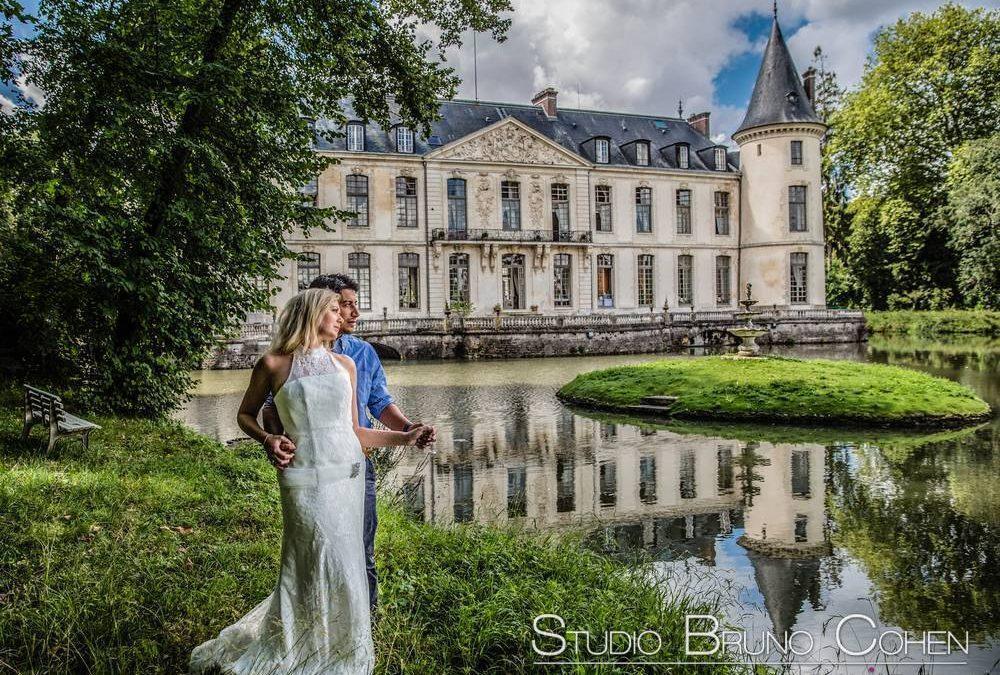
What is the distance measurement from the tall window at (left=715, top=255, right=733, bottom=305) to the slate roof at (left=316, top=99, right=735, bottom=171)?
4.40 metres

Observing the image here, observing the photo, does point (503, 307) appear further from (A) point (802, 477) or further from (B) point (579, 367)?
(A) point (802, 477)

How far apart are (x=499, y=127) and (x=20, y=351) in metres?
23.7

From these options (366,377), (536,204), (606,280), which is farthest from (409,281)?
(366,377)

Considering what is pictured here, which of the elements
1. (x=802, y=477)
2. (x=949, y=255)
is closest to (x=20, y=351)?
(x=802, y=477)

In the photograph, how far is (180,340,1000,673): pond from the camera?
161 inches

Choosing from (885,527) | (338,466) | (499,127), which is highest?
(499,127)

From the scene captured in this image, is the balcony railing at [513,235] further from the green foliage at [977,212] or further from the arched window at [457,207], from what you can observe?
the green foliage at [977,212]

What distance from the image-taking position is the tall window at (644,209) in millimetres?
33188

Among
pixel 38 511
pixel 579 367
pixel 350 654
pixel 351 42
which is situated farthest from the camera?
pixel 579 367

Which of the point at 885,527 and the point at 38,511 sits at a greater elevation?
the point at 38,511

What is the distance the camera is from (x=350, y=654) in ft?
8.80

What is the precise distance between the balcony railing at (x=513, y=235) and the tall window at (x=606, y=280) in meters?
1.45

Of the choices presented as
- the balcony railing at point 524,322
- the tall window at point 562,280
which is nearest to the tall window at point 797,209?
the balcony railing at point 524,322

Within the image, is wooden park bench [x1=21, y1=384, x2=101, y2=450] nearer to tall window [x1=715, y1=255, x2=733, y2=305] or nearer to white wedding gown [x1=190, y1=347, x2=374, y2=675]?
white wedding gown [x1=190, y1=347, x2=374, y2=675]
